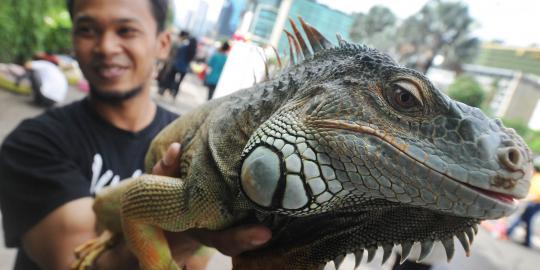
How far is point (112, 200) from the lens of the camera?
151 cm

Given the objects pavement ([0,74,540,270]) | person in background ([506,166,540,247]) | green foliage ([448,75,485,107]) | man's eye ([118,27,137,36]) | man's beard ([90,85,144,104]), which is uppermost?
green foliage ([448,75,485,107])

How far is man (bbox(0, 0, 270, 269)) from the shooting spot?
1558 mm

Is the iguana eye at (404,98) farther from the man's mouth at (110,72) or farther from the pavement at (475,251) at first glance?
the pavement at (475,251)

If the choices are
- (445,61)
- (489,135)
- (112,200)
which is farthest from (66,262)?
(445,61)

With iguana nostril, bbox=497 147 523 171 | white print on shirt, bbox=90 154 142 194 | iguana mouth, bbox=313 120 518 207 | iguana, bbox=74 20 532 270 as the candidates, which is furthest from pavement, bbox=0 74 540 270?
iguana nostril, bbox=497 147 523 171

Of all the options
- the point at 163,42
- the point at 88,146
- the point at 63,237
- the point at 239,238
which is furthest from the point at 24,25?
the point at 239,238

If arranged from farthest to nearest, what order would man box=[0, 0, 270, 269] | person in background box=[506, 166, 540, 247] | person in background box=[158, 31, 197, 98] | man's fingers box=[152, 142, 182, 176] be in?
person in background box=[158, 31, 197, 98]
person in background box=[506, 166, 540, 247]
man box=[0, 0, 270, 269]
man's fingers box=[152, 142, 182, 176]

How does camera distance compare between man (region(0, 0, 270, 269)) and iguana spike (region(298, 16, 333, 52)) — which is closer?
iguana spike (region(298, 16, 333, 52))

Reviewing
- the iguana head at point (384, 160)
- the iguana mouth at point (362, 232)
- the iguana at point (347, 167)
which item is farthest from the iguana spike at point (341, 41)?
the iguana mouth at point (362, 232)

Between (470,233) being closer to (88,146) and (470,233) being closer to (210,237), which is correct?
(210,237)

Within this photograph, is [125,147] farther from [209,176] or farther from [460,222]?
[460,222]

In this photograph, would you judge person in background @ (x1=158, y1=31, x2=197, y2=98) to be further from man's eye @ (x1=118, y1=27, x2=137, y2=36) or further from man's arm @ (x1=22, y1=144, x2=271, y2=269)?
man's arm @ (x1=22, y1=144, x2=271, y2=269)

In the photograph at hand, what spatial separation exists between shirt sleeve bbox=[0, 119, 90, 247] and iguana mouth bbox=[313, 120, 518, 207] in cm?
128

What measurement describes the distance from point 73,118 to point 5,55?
6793 millimetres
